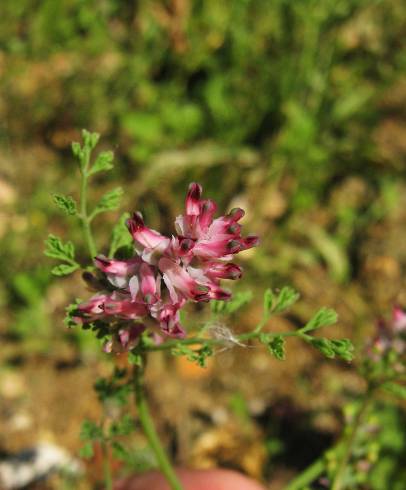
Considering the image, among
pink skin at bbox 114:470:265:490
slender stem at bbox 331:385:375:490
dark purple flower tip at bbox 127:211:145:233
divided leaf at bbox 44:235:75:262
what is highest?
dark purple flower tip at bbox 127:211:145:233

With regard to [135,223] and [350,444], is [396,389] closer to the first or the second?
[350,444]

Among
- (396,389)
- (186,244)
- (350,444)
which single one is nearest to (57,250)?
(186,244)

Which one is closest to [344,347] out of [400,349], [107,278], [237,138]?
[107,278]

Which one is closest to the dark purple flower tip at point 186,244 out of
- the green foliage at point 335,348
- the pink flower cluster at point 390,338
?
the green foliage at point 335,348

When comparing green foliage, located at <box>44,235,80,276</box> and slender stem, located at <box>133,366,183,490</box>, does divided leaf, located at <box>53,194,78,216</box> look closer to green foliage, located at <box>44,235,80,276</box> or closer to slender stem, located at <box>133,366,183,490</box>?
green foliage, located at <box>44,235,80,276</box>

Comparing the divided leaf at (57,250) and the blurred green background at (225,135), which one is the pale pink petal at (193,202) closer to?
the divided leaf at (57,250)

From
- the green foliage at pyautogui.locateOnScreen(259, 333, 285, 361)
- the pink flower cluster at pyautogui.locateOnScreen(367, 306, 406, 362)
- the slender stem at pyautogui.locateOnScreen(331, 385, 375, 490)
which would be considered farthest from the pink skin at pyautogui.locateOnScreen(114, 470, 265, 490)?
the green foliage at pyautogui.locateOnScreen(259, 333, 285, 361)
